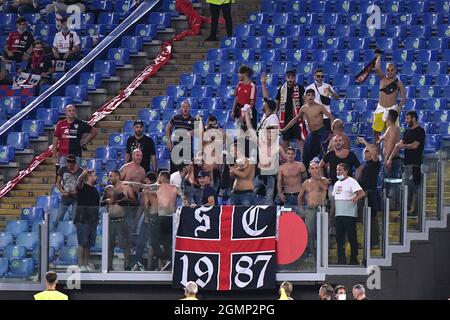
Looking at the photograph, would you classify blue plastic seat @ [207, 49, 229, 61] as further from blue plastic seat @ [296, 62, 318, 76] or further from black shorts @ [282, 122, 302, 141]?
black shorts @ [282, 122, 302, 141]

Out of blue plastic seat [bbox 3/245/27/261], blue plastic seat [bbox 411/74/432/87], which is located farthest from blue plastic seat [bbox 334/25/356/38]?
blue plastic seat [bbox 3/245/27/261]

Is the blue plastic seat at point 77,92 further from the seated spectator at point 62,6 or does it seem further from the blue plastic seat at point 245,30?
the blue plastic seat at point 245,30

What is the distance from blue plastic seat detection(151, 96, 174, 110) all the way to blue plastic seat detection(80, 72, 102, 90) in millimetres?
1452

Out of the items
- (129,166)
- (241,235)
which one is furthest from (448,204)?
(129,166)

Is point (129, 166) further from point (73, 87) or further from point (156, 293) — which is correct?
point (73, 87)

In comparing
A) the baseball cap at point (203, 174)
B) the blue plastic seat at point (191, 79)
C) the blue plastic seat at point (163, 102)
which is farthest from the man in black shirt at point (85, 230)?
the blue plastic seat at point (191, 79)

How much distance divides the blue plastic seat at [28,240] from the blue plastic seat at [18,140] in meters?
3.91

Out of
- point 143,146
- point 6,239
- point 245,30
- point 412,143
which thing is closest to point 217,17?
point 245,30

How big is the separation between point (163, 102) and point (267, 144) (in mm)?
3895

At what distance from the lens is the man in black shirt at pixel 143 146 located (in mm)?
21375

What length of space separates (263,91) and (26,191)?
13.1ft

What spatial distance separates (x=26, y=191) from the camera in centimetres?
2378

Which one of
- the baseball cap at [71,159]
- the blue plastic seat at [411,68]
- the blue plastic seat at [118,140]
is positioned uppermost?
the blue plastic seat at [411,68]

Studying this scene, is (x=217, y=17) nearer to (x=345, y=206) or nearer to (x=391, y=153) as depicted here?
(x=391, y=153)
